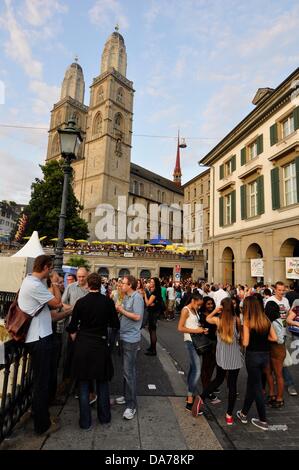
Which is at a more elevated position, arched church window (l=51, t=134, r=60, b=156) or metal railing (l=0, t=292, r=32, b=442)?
arched church window (l=51, t=134, r=60, b=156)

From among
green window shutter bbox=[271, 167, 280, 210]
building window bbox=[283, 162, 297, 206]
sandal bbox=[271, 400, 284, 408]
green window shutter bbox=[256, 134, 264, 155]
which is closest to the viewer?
sandal bbox=[271, 400, 284, 408]

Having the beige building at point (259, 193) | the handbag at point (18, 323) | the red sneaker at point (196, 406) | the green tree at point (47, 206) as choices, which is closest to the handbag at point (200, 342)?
the red sneaker at point (196, 406)

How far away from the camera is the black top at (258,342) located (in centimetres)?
373

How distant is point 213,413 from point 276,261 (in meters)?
13.7

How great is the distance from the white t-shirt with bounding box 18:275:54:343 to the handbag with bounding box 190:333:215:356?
7.27 ft

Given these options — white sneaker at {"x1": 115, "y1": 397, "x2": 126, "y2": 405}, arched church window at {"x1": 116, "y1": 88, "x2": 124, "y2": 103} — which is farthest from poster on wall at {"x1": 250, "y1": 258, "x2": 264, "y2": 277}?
arched church window at {"x1": 116, "y1": 88, "x2": 124, "y2": 103}

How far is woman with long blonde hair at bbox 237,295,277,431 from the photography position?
362 cm

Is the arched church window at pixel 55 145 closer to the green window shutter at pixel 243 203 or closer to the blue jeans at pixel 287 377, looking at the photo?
the green window shutter at pixel 243 203

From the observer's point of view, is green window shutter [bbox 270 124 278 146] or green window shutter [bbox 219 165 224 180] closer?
green window shutter [bbox 270 124 278 146]

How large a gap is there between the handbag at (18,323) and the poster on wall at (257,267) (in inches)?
628

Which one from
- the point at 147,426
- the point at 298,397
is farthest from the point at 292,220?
the point at 147,426

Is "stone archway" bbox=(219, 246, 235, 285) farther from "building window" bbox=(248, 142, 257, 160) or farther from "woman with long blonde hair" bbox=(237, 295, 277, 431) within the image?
"woman with long blonde hair" bbox=(237, 295, 277, 431)

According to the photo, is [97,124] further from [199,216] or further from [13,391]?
[13,391]
